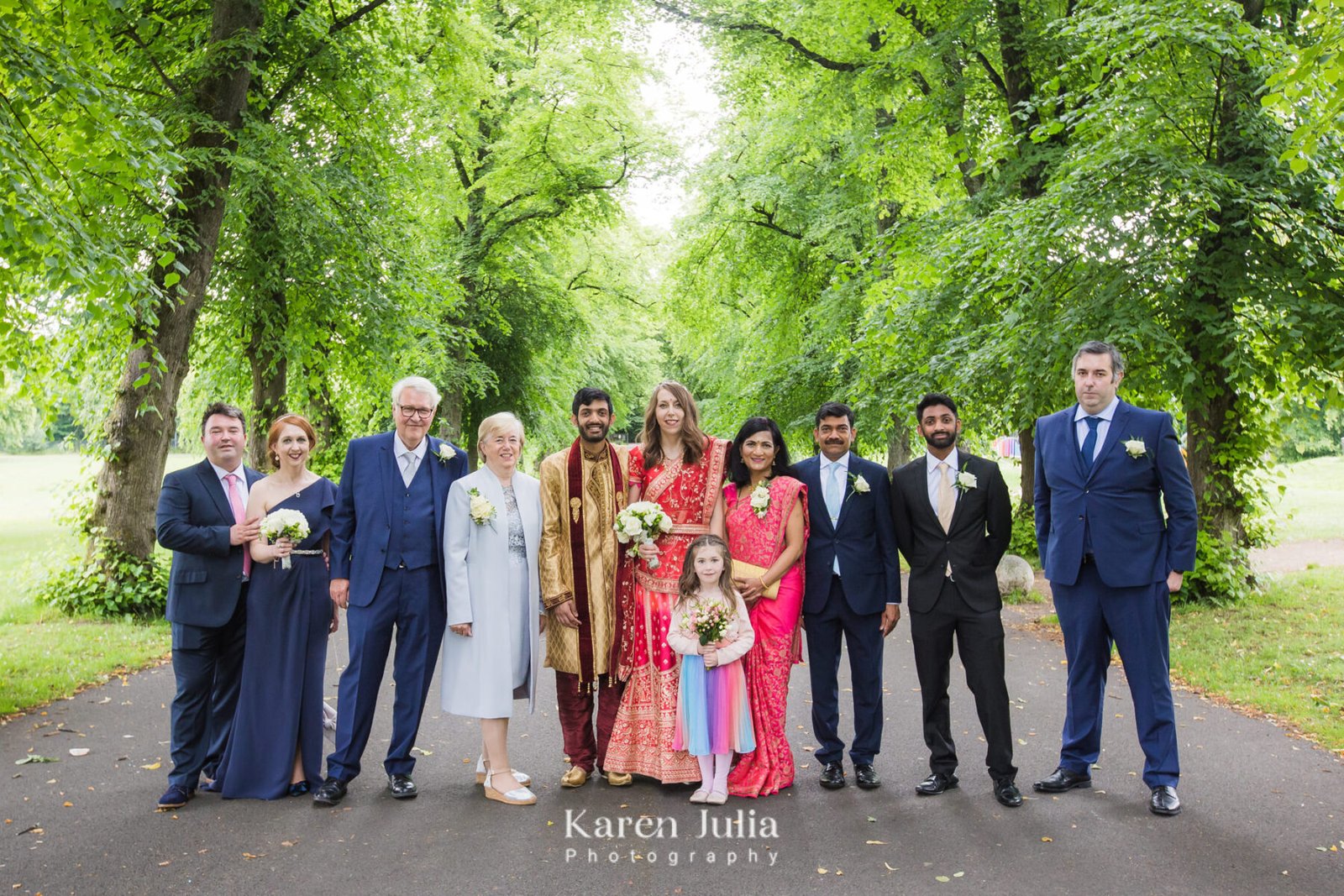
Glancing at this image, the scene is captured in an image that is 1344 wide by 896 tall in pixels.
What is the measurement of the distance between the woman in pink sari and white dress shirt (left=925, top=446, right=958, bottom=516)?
0.72 metres

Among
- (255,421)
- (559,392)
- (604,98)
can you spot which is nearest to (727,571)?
(255,421)

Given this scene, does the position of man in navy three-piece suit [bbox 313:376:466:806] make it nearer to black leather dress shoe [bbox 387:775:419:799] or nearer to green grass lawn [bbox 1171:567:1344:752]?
black leather dress shoe [bbox 387:775:419:799]

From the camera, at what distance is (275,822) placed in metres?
5.00

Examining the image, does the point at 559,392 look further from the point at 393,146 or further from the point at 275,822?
the point at 275,822

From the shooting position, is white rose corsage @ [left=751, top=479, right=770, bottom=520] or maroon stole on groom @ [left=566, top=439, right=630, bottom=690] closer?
white rose corsage @ [left=751, top=479, right=770, bottom=520]

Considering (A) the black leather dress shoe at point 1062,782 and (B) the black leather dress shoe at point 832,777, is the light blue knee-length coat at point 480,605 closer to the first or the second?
(B) the black leather dress shoe at point 832,777

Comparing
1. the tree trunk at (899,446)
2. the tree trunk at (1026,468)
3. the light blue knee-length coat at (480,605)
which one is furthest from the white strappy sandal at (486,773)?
the tree trunk at (899,446)

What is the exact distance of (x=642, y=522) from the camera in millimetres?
5375

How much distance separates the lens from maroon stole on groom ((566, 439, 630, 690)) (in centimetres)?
564

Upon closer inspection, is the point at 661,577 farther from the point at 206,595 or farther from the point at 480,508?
the point at 206,595

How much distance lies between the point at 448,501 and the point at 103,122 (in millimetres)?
4097

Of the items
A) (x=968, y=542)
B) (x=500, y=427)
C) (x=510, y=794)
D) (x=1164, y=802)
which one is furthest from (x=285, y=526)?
(x=1164, y=802)

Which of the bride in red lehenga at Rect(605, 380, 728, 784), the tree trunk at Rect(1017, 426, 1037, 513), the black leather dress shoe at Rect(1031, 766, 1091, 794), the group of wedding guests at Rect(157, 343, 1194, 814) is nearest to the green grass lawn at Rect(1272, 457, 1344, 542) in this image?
the tree trunk at Rect(1017, 426, 1037, 513)

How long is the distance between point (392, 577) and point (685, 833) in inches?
84.6
